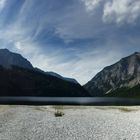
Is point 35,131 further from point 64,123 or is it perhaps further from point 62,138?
point 64,123

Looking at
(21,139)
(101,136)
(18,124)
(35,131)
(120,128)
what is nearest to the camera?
(21,139)

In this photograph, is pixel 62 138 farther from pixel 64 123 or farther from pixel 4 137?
pixel 64 123

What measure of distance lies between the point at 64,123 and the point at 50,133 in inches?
275

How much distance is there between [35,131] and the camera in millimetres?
A: 30469

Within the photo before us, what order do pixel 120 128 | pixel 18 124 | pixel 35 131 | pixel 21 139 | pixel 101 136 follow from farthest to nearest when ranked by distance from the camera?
pixel 18 124
pixel 120 128
pixel 35 131
pixel 101 136
pixel 21 139

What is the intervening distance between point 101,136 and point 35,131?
7212 mm

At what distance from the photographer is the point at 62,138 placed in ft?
89.2

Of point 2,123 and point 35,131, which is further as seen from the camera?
point 2,123

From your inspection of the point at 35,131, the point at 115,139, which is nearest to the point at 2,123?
the point at 35,131

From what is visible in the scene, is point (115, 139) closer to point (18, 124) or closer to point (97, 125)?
point (97, 125)

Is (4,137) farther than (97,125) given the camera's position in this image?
No

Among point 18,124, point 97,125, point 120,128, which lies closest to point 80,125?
point 97,125

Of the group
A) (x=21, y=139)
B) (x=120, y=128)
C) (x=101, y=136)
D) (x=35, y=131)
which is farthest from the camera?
(x=120, y=128)

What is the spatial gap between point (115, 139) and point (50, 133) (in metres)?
6.88
